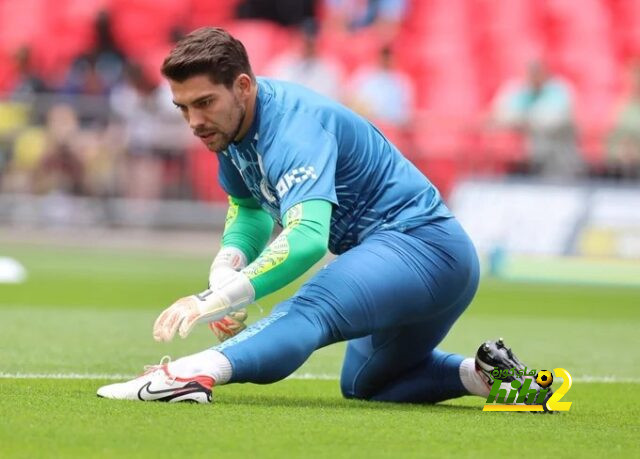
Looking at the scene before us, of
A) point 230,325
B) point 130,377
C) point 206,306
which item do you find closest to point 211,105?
point 206,306

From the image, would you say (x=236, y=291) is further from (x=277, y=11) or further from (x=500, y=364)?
(x=277, y=11)

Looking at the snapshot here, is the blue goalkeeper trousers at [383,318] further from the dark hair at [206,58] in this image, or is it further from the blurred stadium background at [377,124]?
the dark hair at [206,58]

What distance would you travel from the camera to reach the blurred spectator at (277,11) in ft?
69.4

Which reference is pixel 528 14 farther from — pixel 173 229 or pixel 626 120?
pixel 173 229

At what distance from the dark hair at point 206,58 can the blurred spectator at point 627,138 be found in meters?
12.1

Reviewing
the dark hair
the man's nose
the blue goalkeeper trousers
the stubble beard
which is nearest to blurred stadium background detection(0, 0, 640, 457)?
the blue goalkeeper trousers

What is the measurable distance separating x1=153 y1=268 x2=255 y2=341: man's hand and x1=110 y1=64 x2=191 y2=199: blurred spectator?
12845 millimetres

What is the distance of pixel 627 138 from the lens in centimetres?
1736

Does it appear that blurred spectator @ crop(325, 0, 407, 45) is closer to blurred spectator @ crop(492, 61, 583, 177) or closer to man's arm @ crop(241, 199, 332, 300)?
blurred spectator @ crop(492, 61, 583, 177)

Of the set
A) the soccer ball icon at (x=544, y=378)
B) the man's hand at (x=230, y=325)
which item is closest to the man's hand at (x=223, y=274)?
the man's hand at (x=230, y=325)

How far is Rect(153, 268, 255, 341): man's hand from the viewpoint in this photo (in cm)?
512

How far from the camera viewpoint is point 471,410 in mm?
5992

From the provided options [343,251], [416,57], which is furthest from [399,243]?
[416,57]

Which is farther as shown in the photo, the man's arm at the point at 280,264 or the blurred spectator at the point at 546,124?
the blurred spectator at the point at 546,124
